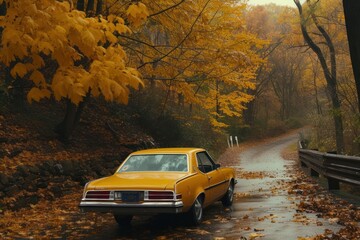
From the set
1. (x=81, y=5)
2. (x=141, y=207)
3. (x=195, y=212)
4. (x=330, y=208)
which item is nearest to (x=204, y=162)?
(x=195, y=212)

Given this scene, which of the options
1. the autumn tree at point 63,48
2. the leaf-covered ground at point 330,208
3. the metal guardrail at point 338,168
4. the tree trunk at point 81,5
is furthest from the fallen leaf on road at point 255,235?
the tree trunk at point 81,5

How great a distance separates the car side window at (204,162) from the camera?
892cm

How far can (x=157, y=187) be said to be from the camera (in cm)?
707

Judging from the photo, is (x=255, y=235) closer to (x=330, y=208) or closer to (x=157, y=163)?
(x=157, y=163)

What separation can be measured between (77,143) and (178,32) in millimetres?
5568

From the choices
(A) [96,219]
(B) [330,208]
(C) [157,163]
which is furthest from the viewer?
(A) [96,219]

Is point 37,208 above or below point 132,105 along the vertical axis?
below

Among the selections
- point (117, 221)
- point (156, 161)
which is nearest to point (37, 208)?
point (117, 221)

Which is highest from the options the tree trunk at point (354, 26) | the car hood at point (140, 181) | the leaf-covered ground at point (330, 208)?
the tree trunk at point (354, 26)

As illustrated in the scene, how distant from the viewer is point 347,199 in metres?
9.97

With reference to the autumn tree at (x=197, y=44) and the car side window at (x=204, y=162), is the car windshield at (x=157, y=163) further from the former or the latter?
the autumn tree at (x=197, y=44)

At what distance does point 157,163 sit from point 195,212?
1.35m

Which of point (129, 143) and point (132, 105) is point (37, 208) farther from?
point (132, 105)

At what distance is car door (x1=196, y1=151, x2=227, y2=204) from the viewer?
343 inches
